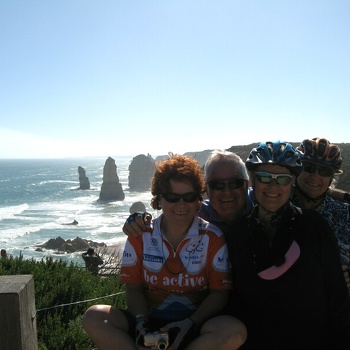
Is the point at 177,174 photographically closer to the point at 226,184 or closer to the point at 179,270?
the point at 226,184

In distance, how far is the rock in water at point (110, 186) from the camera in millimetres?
94375

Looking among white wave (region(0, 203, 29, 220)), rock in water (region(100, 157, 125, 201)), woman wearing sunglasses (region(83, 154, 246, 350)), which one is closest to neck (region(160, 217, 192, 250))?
woman wearing sunglasses (region(83, 154, 246, 350))

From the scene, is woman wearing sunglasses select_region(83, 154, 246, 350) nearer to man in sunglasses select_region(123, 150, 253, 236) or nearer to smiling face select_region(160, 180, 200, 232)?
smiling face select_region(160, 180, 200, 232)

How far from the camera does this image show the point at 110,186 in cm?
9512

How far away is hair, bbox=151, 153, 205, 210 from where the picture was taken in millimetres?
3479

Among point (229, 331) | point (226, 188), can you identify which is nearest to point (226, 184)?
point (226, 188)

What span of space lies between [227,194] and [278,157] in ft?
2.78

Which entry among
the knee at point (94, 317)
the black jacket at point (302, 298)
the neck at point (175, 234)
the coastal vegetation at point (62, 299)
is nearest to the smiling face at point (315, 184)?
the black jacket at point (302, 298)

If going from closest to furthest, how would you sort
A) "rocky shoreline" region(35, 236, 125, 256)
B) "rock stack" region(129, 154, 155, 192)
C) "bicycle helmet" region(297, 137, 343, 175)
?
"bicycle helmet" region(297, 137, 343, 175)
"rocky shoreline" region(35, 236, 125, 256)
"rock stack" region(129, 154, 155, 192)

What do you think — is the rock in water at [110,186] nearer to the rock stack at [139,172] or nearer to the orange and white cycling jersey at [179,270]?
the rock stack at [139,172]

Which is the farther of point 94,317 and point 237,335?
point 94,317

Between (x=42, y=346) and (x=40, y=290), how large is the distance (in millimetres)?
1510

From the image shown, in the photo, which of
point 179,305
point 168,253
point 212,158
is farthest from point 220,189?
point 179,305

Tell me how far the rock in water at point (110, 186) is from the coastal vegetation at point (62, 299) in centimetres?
8753
